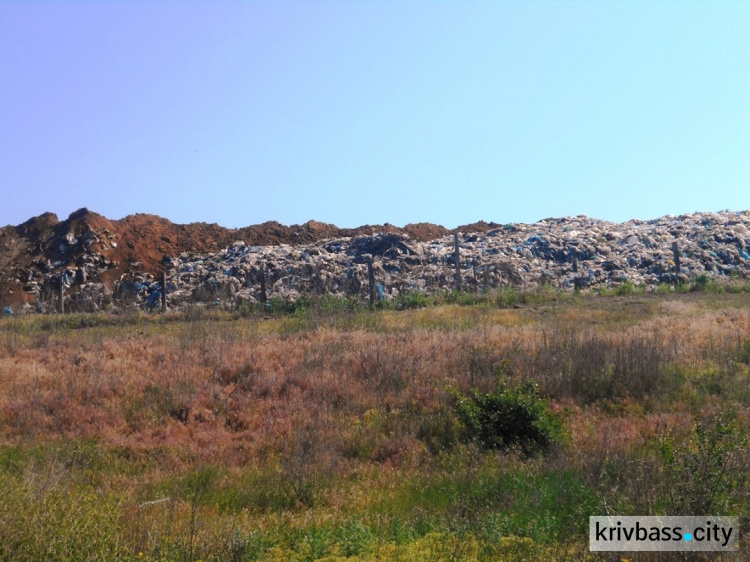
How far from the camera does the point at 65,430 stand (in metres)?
11.6

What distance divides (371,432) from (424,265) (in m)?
18.8

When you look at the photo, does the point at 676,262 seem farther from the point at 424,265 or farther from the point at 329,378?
the point at 329,378

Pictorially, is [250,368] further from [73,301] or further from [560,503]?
[73,301]

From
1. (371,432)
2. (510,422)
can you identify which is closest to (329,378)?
(371,432)

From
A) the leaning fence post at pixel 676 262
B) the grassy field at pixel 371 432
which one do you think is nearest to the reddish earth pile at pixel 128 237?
the leaning fence post at pixel 676 262

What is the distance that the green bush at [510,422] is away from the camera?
10.3m

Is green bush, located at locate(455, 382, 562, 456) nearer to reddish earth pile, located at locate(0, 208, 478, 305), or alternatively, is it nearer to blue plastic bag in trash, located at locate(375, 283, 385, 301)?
blue plastic bag in trash, located at locate(375, 283, 385, 301)

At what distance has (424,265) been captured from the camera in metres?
29.7

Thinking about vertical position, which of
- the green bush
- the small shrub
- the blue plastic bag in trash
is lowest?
the green bush

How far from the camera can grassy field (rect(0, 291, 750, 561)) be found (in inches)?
239

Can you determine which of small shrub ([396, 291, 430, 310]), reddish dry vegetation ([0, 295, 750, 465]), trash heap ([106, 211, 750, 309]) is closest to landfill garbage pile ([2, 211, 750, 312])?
trash heap ([106, 211, 750, 309])

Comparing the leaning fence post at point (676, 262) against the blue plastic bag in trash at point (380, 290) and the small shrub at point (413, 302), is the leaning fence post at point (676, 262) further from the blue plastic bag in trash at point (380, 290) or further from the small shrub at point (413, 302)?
the blue plastic bag in trash at point (380, 290)

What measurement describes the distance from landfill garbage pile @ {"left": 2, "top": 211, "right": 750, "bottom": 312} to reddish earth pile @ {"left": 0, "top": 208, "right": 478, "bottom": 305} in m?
0.45

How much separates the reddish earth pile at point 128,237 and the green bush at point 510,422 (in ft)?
82.7
